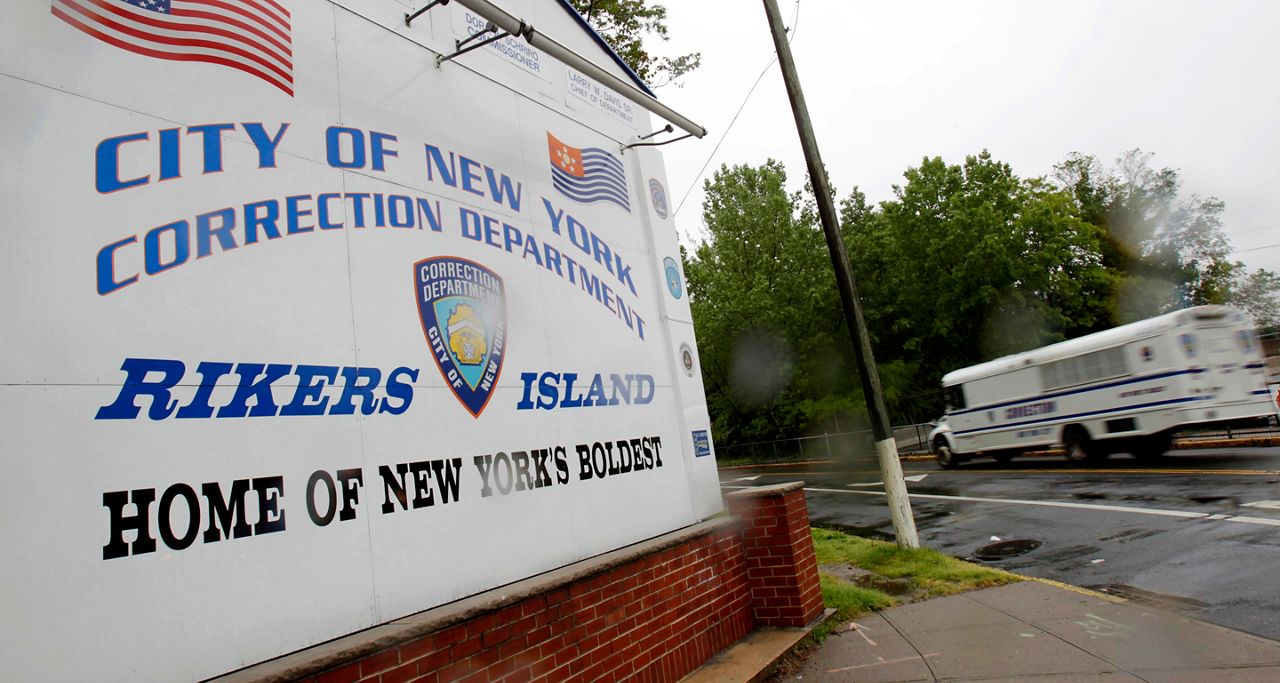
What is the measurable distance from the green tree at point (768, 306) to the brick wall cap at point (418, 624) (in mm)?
28536

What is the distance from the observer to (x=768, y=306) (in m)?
33.0

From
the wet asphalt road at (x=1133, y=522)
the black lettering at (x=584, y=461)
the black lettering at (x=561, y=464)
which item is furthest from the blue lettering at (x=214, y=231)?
the wet asphalt road at (x=1133, y=522)

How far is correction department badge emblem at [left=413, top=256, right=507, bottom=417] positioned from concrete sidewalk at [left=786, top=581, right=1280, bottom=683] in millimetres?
2990

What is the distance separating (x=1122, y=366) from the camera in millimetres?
14781

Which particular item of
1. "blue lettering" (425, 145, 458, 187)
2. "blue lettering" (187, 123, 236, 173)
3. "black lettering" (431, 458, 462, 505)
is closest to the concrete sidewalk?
"black lettering" (431, 458, 462, 505)

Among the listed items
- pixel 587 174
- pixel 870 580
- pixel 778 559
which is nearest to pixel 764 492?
pixel 778 559

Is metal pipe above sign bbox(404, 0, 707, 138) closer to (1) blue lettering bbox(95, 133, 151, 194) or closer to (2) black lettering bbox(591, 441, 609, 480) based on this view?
(1) blue lettering bbox(95, 133, 151, 194)

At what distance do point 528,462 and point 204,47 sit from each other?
281 cm

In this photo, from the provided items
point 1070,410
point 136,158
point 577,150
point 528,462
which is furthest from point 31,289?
point 1070,410

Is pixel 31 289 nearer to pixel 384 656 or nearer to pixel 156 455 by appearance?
pixel 156 455

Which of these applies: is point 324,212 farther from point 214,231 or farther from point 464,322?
point 464,322

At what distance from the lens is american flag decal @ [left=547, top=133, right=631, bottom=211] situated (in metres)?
5.60

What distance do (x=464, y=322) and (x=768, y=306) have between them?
97.2ft

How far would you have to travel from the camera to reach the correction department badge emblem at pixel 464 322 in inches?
→ 161
